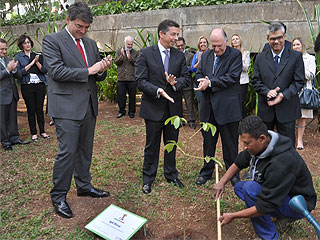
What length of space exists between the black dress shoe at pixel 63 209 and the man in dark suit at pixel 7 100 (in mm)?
2500

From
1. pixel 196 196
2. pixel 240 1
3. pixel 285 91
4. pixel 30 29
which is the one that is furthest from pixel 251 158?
pixel 30 29

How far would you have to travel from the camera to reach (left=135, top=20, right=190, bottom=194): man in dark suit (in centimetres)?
346

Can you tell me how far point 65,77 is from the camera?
117 inches

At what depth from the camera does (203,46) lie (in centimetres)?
597

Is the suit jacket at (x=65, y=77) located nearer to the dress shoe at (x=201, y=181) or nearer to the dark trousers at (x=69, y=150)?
the dark trousers at (x=69, y=150)

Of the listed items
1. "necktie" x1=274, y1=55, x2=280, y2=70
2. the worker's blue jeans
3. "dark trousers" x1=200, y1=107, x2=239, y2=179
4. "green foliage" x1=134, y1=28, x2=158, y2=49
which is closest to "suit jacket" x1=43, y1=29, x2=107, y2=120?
"dark trousers" x1=200, y1=107, x2=239, y2=179

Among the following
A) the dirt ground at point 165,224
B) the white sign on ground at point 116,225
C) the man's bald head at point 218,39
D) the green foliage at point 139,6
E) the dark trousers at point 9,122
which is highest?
the green foliage at point 139,6

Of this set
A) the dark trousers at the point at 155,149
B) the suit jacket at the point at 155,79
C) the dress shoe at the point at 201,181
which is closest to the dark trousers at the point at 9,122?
the dark trousers at the point at 155,149

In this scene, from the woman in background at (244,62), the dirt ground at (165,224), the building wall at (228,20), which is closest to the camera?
the dirt ground at (165,224)

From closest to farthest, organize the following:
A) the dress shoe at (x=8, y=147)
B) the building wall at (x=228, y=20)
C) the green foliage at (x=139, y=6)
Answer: the dress shoe at (x=8, y=147) → the building wall at (x=228, y=20) → the green foliage at (x=139, y=6)

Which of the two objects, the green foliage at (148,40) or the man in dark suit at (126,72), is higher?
the green foliage at (148,40)

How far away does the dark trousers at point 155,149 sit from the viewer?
363 centimetres

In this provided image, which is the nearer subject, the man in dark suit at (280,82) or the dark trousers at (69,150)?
the dark trousers at (69,150)

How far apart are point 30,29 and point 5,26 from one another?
1.63 metres
